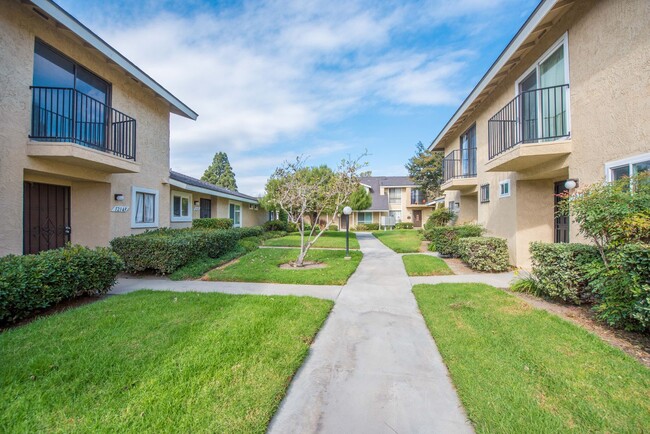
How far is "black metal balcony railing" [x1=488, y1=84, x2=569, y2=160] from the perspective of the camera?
694 centimetres

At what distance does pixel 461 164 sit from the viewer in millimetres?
13766

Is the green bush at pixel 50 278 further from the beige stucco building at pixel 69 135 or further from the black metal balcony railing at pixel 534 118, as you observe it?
the black metal balcony railing at pixel 534 118

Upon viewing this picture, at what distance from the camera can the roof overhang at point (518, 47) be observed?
6.27 metres

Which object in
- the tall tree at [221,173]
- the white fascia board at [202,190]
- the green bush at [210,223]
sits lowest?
the green bush at [210,223]

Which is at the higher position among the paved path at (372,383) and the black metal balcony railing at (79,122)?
the black metal balcony railing at (79,122)

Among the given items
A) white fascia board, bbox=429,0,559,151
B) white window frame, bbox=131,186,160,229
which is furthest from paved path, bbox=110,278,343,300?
white fascia board, bbox=429,0,559,151

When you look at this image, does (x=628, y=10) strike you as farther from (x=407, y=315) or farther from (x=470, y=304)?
(x=407, y=315)

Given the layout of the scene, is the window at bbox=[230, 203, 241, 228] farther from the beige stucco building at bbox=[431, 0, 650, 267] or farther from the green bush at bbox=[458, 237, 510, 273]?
the green bush at bbox=[458, 237, 510, 273]

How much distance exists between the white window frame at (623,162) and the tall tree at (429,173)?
27754mm

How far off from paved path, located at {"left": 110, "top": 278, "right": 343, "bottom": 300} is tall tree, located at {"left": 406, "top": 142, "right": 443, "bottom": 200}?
93.6 feet

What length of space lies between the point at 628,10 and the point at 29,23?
38.3ft

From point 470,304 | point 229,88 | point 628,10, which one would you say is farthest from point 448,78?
point 470,304

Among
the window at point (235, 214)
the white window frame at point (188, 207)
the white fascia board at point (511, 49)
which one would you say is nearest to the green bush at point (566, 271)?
the white fascia board at point (511, 49)

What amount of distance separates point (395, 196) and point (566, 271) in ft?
119
